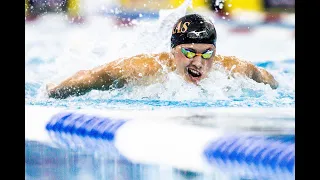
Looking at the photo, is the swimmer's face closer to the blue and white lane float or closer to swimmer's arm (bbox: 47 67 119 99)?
the blue and white lane float

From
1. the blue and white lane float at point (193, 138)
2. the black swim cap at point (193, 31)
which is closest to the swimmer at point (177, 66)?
the black swim cap at point (193, 31)

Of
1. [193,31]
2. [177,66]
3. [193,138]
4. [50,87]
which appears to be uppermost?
[193,31]

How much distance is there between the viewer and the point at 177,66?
3254mm

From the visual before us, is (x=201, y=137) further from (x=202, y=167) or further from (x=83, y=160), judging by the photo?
(x=83, y=160)

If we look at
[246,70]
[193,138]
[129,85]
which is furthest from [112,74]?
[246,70]

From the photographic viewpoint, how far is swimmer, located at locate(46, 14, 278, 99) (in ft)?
10.6

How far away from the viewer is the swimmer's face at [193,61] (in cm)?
324

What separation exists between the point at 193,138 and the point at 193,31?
590 millimetres

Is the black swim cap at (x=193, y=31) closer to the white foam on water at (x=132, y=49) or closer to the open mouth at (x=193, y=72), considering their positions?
the white foam on water at (x=132, y=49)

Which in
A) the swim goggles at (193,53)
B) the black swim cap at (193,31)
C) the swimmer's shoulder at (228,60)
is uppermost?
the black swim cap at (193,31)

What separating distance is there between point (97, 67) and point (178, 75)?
45 cm

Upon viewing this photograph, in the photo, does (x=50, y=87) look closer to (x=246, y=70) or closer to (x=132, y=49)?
(x=132, y=49)

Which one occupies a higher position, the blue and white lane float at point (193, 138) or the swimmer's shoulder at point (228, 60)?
the swimmer's shoulder at point (228, 60)
